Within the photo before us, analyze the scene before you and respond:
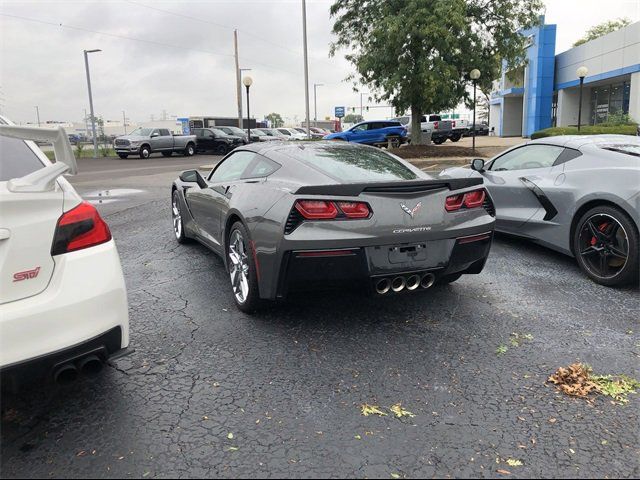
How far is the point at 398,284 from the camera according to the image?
375cm

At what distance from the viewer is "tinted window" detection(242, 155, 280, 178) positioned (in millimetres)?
4332

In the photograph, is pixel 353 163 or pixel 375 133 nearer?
pixel 353 163

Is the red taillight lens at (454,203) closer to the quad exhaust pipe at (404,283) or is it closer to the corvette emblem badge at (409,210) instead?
the corvette emblem badge at (409,210)

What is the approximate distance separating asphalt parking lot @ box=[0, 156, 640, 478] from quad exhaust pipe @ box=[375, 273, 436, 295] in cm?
33

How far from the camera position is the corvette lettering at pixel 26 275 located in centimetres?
234

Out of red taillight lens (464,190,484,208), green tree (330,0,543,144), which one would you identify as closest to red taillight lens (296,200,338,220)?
red taillight lens (464,190,484,208)

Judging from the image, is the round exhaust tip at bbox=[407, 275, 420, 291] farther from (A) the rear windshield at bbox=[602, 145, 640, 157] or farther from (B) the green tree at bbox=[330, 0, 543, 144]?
(B) the green tree at bbox=[330, 0, 543, 144]

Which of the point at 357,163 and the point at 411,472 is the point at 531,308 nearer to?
the point at 357,163

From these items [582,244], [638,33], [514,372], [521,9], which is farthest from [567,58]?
[514,372]

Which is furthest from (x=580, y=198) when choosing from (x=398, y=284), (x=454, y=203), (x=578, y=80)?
(x=578, y=80)

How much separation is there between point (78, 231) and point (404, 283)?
2165mm

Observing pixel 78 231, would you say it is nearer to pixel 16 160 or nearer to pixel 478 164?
pixel 16 160

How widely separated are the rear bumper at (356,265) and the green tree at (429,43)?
653 inches

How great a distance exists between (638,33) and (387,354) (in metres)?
34.5
